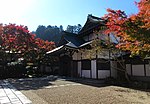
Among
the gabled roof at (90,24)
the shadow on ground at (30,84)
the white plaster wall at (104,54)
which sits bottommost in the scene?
the shadow on ground at (30,84)

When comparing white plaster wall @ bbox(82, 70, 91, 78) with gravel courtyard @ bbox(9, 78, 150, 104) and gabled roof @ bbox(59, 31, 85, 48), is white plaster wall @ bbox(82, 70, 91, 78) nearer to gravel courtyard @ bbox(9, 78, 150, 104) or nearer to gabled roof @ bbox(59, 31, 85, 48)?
gabled roof @ bbox(59, 31, 85, 48)

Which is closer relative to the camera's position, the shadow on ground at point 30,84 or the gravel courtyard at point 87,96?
the gravel courtyard at point 87,96

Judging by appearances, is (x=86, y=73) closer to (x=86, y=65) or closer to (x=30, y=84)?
(x=86, y=65)

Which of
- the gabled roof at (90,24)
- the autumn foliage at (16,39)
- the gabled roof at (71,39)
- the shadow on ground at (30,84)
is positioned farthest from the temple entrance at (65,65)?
the shadow on ground at (30,84)

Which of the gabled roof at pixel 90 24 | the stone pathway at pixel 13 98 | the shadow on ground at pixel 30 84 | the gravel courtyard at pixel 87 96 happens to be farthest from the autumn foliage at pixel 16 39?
the stone pathway at pixel 13 98

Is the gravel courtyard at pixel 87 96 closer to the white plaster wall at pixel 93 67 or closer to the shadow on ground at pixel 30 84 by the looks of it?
the shadow on ground at pixel 30 84

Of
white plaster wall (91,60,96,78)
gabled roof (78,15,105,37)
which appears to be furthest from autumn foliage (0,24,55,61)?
white plaster wall (91,60,96,78)

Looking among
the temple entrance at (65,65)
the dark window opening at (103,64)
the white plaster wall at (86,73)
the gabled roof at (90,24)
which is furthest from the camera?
the temple entrance at (65,65)

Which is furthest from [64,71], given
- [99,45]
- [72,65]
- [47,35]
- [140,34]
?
[47,35]

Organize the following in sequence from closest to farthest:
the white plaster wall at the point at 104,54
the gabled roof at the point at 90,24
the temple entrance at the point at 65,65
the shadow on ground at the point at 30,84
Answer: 1. the shadow on ground at the point at 30,84
2. the white plaster wall at the point at 104,54
3. the gabled roof at the point at 90,24
4. the temple entrance at the point at 65,65

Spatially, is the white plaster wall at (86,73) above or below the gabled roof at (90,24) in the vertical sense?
below

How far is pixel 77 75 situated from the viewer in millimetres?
19312

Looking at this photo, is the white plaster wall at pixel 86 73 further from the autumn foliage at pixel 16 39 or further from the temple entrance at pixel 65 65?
the autumn foliage at pixel 16 39

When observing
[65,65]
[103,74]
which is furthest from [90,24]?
[103,74]
